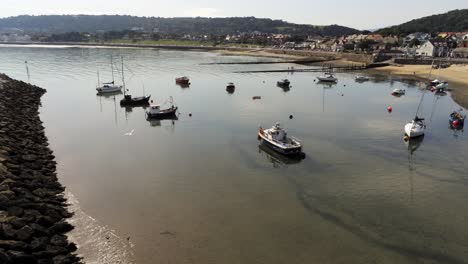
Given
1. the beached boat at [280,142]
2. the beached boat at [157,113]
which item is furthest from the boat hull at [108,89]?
the beached boat at [280,142]

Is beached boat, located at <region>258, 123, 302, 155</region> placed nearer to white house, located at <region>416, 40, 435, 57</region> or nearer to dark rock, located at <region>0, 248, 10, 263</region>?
dark rock, located at <region>0, 248, 10, 263</region>

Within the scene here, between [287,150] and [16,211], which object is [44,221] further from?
[287,150]

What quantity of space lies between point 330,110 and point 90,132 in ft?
100

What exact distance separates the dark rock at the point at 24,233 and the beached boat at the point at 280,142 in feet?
65.1

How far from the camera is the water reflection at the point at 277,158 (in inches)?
1223

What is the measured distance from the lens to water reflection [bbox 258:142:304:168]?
3106 cm

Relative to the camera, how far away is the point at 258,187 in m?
26.2

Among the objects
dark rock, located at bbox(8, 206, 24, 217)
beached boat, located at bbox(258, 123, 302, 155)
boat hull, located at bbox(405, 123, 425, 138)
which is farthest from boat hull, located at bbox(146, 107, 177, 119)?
dark rock, located at bbox(8, 206, 24, 217)

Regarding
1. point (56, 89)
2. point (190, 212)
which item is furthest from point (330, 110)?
point (56, 89)

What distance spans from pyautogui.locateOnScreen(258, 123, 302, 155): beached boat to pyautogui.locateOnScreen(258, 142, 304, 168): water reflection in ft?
1.22

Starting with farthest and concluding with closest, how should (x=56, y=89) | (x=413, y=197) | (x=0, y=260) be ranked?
(x=56, y=89) → (x=413, y=197) → (x=0, y=260)

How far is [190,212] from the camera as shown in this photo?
73.9 ft

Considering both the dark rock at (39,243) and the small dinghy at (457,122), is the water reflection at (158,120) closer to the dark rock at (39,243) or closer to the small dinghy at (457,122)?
the dark rock at (39,243)

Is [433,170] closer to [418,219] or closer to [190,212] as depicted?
[418,219]
